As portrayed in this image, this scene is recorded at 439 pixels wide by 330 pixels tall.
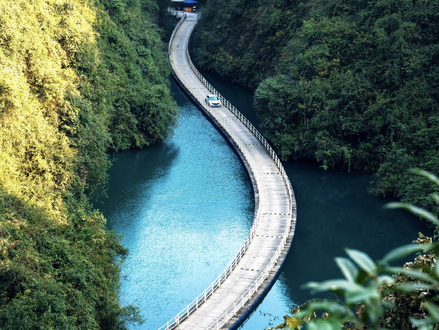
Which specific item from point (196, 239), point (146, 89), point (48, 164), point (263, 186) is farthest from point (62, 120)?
point (146, 89)

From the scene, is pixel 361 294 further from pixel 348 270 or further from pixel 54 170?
pixel 54 170

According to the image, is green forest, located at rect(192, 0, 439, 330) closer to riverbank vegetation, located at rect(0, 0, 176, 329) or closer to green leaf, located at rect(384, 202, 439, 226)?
riverbank vegetation, located at rect(0, 0, 176, 329)

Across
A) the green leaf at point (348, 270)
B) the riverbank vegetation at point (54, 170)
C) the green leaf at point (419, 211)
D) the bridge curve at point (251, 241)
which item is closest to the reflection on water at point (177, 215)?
the bridge curve at point (251, 241)

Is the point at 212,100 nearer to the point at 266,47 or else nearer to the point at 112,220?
the point at 266,47

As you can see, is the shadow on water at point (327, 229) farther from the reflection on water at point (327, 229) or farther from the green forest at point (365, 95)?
the green forest at point (365, 95)

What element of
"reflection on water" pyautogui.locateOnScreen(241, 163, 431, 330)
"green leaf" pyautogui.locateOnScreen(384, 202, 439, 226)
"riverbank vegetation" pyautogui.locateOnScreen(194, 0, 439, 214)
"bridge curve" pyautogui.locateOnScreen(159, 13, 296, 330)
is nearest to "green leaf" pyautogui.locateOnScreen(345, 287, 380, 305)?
"green leaf" pyautogui.locateOnScreen(384, 202, 439, 226)

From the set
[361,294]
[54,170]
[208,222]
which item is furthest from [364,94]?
[361,294]
